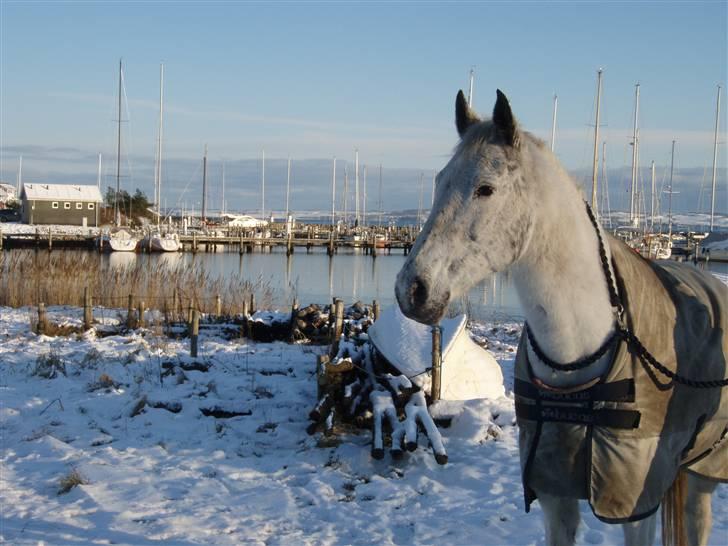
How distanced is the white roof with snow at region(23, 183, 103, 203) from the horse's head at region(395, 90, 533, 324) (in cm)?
6545

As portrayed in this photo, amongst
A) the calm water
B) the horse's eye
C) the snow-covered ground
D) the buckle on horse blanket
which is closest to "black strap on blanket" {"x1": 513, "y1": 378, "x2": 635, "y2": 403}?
the buckle on horse blanket

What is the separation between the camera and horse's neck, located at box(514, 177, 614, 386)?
7.96 feet

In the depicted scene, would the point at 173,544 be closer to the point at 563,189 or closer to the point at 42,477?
the point at 42,477

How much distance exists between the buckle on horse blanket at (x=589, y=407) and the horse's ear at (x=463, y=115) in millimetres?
1013

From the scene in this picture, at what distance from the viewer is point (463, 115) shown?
249 cm

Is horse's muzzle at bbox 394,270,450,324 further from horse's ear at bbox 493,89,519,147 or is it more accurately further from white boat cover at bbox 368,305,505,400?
white boat cover at bbox 368,305,505,400

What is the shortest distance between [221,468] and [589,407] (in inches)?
172

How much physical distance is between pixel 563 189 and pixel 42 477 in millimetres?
5054

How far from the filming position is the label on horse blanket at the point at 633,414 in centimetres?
258

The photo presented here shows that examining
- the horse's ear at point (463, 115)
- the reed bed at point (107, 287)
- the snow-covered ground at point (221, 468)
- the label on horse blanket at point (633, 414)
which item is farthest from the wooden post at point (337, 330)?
the horse's ear at point (463, 115)

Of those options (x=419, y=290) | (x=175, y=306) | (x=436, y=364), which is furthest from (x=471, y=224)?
(x=175, y=306)

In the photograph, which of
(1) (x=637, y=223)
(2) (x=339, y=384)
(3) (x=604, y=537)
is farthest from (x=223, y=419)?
(1) (x=637, y=223)

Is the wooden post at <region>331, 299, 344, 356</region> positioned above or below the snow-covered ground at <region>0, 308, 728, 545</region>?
above

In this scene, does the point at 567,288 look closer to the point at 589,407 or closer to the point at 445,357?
the point at 589,407
